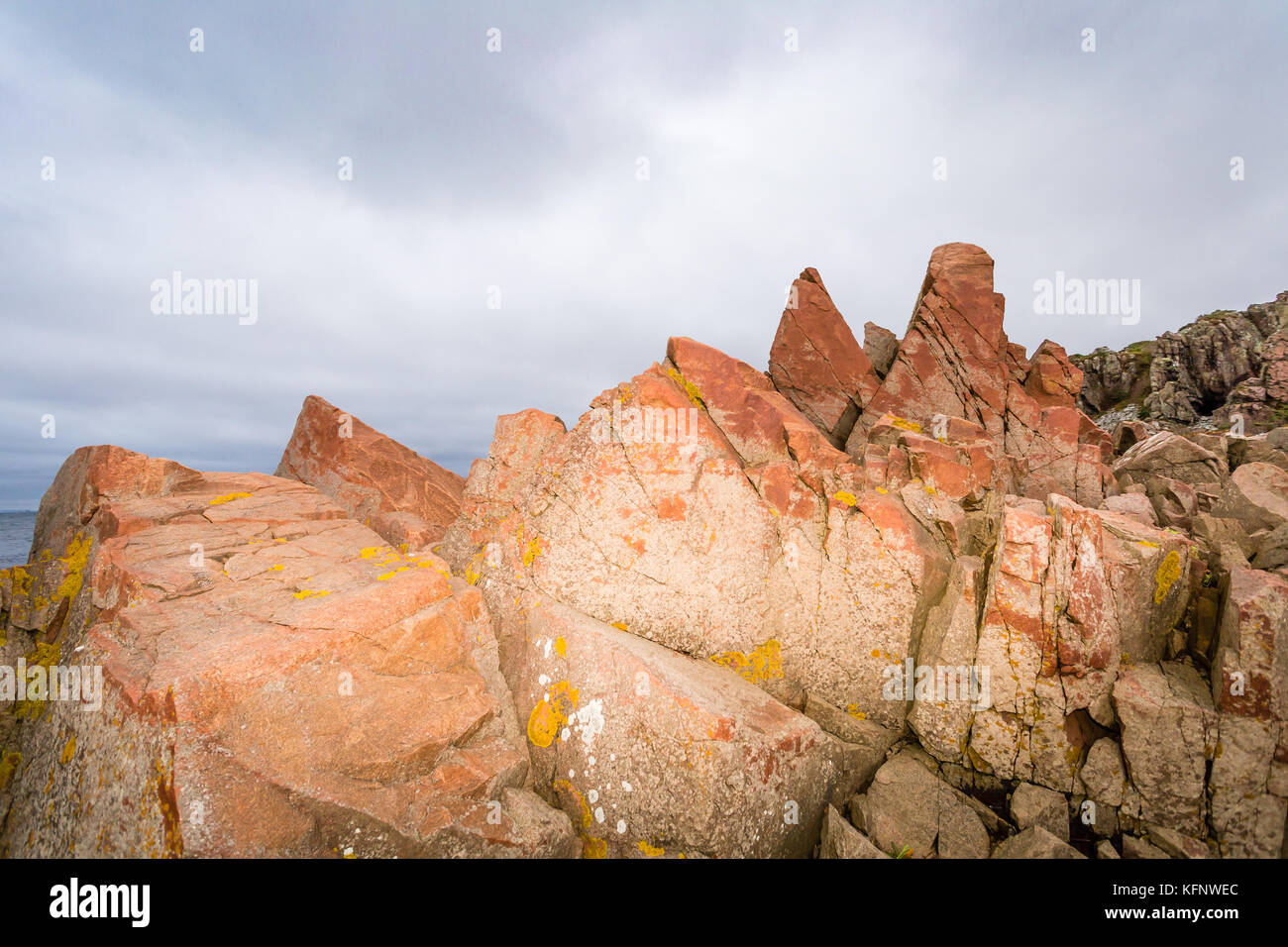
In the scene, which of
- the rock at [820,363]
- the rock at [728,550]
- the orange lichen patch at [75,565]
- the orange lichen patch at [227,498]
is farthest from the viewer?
the rock at [820,363]

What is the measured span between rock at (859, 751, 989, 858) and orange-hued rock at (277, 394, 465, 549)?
1103 cm

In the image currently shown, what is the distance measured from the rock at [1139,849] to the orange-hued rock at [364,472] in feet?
46.5

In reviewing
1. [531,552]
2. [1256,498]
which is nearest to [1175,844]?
[1256,498]

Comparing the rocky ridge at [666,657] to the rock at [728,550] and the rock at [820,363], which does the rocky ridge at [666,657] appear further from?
the rock at [820,363]

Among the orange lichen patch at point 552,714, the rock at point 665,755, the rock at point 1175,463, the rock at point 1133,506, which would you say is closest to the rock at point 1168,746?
the rock at point 665,755

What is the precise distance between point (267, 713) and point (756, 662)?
24.7ft

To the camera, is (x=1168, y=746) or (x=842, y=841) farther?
(x=1168, y=746)

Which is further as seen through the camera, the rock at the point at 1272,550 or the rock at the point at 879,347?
the rock at the point at 879,347

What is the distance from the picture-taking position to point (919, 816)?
8.19m

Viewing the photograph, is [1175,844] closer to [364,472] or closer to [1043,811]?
[1043,811]

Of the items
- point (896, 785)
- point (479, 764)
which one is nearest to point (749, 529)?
point (896, 785)

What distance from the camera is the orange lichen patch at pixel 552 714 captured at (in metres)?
8.38

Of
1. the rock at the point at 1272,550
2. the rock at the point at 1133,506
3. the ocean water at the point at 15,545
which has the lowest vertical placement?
the ocean water at the point at 15,545
